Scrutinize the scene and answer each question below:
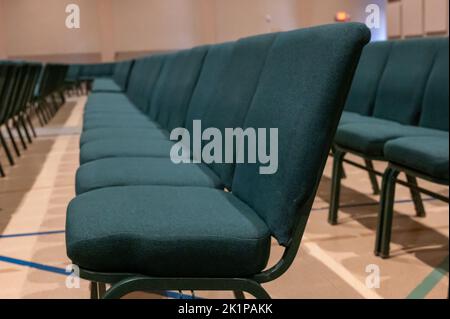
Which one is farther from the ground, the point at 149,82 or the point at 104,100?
the point at 149,82

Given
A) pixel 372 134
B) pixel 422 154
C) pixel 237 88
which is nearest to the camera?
pixel 237 88

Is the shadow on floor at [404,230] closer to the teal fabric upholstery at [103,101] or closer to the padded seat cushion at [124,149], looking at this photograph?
the padded seat cushion at [124,149]

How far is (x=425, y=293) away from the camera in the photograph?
1.74 meters

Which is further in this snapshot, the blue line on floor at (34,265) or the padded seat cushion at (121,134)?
the padded seat cushion at (121,134)

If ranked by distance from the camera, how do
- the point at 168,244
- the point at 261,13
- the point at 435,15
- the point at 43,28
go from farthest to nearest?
the point at 43,28 → the point at 261,13 → the point at 435,15 → the point at 168,244

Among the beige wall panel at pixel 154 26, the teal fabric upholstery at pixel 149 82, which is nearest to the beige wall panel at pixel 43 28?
the beige wall panel at pixel 154 26

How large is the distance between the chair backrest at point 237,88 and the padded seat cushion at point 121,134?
0.74 meters

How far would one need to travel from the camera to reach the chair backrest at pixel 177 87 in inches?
90.4

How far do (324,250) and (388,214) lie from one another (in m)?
0.28

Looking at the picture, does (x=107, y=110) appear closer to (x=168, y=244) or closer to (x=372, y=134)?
(x=372, y=134)

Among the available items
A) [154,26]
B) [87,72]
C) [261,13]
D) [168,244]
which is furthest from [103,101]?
[87,72]

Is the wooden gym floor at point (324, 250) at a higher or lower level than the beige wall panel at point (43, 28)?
lower

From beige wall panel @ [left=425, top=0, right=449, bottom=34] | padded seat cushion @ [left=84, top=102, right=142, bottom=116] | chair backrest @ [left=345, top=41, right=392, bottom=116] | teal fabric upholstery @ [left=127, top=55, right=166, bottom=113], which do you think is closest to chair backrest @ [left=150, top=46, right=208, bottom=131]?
teal fabric upholstery @ [left=127, top=55, right=166, bottom=113]

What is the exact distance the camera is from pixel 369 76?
2975 mm
